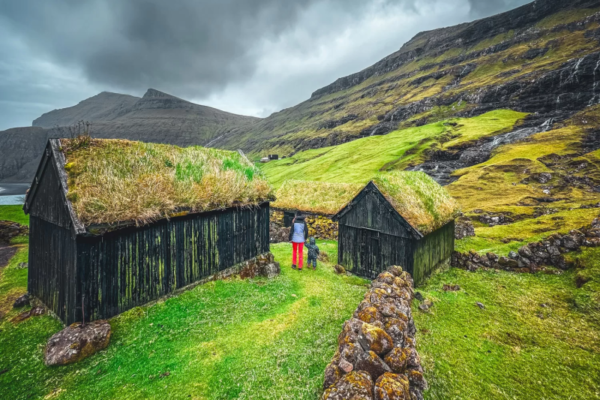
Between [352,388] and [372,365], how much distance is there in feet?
2.79

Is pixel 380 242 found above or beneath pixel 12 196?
beneath

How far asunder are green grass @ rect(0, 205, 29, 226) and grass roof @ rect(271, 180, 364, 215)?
30.7 metres

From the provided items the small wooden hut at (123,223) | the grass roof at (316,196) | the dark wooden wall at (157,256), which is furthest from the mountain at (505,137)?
the small wooden hut at (123,223)

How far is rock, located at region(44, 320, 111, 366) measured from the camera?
725 cm

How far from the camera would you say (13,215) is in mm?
32594

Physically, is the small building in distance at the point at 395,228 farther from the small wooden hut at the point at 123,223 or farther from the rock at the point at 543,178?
the rock at the point at 543,178

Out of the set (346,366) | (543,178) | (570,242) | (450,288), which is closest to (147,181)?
(346,366)

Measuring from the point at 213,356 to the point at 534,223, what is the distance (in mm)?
29321

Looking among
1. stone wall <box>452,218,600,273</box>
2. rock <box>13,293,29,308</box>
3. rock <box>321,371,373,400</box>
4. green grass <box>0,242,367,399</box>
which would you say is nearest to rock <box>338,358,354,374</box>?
rock <box>321,371,373,400</box>

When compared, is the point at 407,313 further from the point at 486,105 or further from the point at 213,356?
the point at 486,105

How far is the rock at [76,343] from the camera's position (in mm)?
7254

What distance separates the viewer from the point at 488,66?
447 ft

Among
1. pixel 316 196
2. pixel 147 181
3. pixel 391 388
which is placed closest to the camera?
pixel 391 388

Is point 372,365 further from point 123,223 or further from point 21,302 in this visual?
point 21,302
